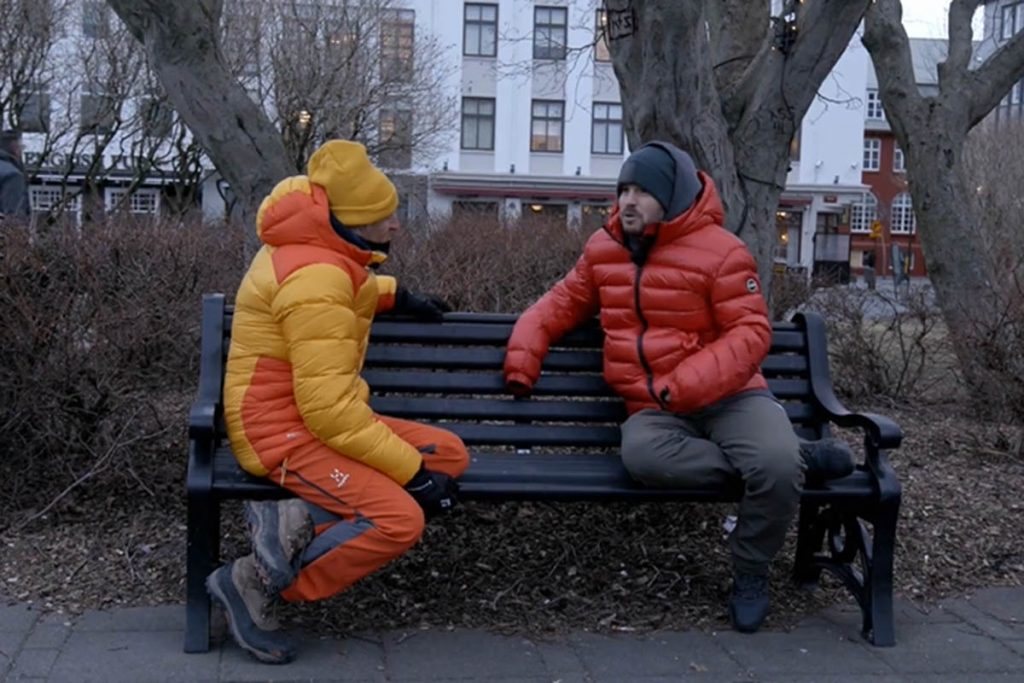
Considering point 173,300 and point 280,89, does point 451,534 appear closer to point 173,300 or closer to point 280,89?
point 173,300

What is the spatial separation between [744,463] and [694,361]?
0.39 m

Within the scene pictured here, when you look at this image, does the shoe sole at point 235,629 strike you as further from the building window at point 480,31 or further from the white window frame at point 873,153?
the white window frame at point 873,153

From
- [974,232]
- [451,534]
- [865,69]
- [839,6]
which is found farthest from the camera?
[865,69]

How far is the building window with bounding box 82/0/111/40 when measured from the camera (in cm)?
2503

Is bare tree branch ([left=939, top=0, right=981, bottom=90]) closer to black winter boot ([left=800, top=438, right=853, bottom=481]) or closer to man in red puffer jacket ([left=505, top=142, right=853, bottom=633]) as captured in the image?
man in red puffer jacket ([left=505, top=142, right=853, bottom=633])

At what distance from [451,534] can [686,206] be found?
167 centimetres

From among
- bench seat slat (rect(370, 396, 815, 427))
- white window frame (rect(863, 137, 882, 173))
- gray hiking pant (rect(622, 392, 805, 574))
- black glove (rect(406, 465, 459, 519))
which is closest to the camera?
black glove (rect(406, 465, 459, 519))

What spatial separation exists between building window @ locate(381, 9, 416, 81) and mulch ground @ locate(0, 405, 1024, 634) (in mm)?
24505

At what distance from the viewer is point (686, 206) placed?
15.3 feet

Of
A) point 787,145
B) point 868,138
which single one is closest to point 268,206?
point 787,145

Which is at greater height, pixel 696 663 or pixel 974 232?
pixel 974 232

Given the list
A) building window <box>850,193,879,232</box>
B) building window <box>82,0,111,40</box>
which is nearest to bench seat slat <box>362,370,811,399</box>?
building window <box>82,0,111,40</box>

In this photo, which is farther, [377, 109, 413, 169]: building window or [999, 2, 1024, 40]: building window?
[377, 109, 413, 169]: building window

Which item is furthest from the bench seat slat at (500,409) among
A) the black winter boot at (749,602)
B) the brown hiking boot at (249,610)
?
the brown hiking boot at (249,610)
